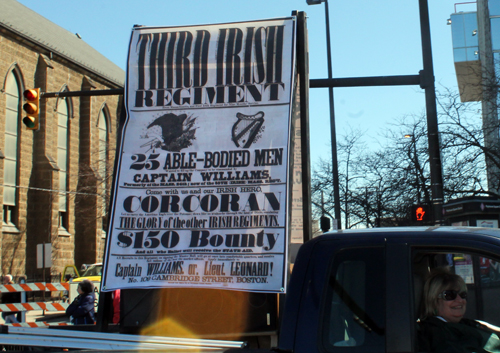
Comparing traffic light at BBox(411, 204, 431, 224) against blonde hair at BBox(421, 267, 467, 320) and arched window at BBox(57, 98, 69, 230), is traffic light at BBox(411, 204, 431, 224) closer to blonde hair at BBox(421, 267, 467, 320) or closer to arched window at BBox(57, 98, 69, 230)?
blonde hair at BBox(421, 267, 467, 320)

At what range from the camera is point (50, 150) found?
36.3 meters

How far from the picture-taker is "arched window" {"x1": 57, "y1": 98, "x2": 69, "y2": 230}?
3850 cm

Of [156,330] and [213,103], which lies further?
[213,103]

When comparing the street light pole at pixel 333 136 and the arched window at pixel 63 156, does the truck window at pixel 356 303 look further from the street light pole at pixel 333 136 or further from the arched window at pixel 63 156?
the arched window at pixel 63 156

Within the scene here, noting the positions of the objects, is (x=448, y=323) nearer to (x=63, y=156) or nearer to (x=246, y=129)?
(x=246, y=129)

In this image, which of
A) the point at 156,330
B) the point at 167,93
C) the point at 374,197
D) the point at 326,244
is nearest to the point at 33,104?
the point at 167,93

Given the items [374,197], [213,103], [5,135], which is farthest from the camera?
[5,135]

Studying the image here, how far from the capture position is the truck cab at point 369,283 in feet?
8.10

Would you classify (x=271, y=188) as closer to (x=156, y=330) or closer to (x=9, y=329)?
(x=156, y=330)

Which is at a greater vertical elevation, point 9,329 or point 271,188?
point 271,188

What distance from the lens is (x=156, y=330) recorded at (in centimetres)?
410

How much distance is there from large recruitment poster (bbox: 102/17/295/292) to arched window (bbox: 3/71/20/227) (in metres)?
31.3

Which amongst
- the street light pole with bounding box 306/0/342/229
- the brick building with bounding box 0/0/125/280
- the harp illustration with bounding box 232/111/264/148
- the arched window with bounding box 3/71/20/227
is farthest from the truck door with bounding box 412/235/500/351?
the arched window with bounding box 3/71/20/227

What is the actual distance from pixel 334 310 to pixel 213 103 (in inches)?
90.4
